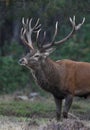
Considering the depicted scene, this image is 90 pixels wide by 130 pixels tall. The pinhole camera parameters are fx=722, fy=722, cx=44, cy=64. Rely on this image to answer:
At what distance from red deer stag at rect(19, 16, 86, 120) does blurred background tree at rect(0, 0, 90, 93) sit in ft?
9.54

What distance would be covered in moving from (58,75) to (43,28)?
4864 millimetres

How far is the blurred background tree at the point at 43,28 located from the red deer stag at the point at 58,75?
9.54 ft

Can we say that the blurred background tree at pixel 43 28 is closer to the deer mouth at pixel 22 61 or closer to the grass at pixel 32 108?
the grass at pixel 32 108

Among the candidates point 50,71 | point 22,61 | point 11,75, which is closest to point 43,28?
point 11,75

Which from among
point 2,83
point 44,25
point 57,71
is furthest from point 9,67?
point 57,71

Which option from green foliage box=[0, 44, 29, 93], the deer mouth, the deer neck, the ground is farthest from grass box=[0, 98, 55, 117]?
green foliage box=[0, 44, 29, 93]

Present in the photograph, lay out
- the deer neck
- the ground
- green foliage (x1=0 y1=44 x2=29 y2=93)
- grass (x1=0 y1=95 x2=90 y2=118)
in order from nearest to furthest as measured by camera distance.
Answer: the deer neck → the ground → grass (x1=0 y1=95 x2=90 y2=118) → green foliage (x1=0 y1=44 x2=29 y2=93)

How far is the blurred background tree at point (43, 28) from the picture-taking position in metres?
20.5

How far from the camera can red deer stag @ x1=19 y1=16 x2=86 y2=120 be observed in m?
17.0

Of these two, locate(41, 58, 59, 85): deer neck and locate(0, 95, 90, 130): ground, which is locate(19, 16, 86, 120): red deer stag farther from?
locate(0, 95, 90, 130): ground

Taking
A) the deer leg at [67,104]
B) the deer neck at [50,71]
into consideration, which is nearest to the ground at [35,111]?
the deer leg at [67,104]

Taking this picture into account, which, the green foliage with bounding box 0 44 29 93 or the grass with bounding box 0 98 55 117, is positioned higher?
the grass with bounding box 0 98 55 117

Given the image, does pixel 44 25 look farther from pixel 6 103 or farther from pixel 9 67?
pixel 9 67

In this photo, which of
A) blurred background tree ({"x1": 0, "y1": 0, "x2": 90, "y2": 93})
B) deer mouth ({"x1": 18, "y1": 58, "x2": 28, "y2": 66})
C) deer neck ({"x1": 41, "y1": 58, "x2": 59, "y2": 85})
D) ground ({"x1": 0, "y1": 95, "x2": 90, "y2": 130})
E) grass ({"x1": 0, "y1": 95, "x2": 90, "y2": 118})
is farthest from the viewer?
blurred background tree ({"x1": 0, "y1": 0, "x2": 90, "y2": 93})
